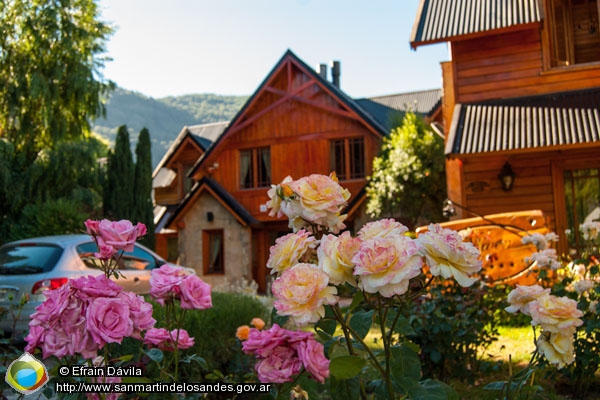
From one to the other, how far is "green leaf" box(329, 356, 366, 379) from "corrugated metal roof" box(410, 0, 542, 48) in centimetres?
1093

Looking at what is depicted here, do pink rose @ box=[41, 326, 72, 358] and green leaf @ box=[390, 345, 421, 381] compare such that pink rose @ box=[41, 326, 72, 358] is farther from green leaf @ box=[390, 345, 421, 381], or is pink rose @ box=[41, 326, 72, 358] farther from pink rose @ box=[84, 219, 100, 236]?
green leaf @ box=[390, 345, 421, 381]

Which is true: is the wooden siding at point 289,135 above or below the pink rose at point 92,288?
above

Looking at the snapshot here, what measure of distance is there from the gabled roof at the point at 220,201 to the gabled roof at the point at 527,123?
11.0 meters

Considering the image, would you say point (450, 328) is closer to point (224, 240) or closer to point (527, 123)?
point (527, 123)

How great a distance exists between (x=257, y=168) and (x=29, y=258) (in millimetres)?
14122

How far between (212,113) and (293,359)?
376 feet

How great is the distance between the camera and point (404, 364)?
1998mm

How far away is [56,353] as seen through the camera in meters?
2.10

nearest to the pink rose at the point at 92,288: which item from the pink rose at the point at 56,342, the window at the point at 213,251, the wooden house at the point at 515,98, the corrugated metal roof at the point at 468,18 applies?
the pink rose at the point at 56,342

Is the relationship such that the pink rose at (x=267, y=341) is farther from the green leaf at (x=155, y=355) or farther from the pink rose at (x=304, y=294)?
the green leaf at (x=155, y=355)

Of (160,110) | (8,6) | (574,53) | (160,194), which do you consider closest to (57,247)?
(574,53)

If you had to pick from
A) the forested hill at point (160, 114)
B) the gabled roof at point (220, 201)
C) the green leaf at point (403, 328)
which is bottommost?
the green leaf at point (403, 328)

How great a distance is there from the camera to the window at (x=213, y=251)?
2284 centimetres

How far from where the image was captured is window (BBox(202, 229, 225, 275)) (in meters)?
22.8
